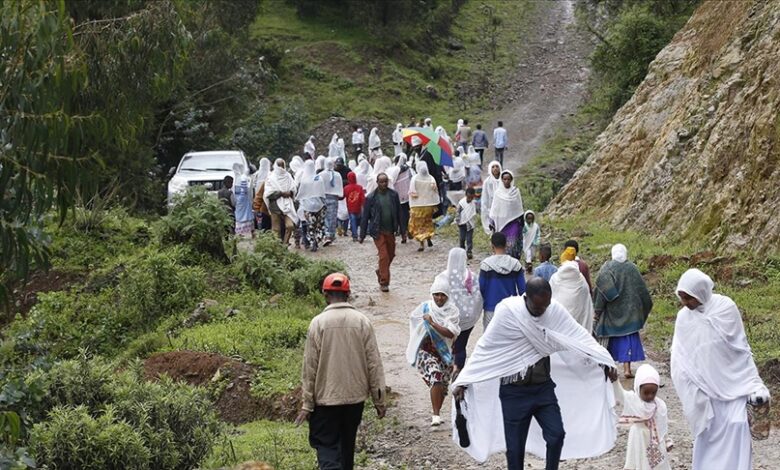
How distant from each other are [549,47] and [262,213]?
1413 inches

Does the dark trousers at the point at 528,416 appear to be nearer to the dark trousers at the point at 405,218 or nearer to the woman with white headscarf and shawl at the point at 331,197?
the dark trousers at the point at 405,218

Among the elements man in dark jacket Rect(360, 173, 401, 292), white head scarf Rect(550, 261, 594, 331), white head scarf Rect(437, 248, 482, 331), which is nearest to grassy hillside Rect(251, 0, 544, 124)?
man in dark jacket Rect(360, 173, 401, 292)

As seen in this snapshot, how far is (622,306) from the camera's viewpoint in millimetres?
11742

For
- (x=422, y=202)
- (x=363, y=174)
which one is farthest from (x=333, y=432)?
(x=363, y=174)

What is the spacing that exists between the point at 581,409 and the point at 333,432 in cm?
207

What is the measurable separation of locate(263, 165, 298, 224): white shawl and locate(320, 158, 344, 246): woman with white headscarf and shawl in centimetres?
68

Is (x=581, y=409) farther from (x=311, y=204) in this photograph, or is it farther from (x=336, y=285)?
(x=311, y=204)

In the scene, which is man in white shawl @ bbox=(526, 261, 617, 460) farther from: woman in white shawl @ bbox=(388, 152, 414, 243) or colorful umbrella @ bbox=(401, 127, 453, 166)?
colorful umbrella @ bbox=(401, 127, 453, 166)

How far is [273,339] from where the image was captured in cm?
1419

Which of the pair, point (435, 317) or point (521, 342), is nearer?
point (521, 342)

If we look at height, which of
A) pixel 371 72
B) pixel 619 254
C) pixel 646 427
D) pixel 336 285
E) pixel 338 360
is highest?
pixel 336 285

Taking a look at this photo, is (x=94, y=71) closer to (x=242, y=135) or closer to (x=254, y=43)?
(x=242, y=135)

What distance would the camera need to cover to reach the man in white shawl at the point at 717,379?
8219mm

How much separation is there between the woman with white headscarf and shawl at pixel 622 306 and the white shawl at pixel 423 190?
859cm
